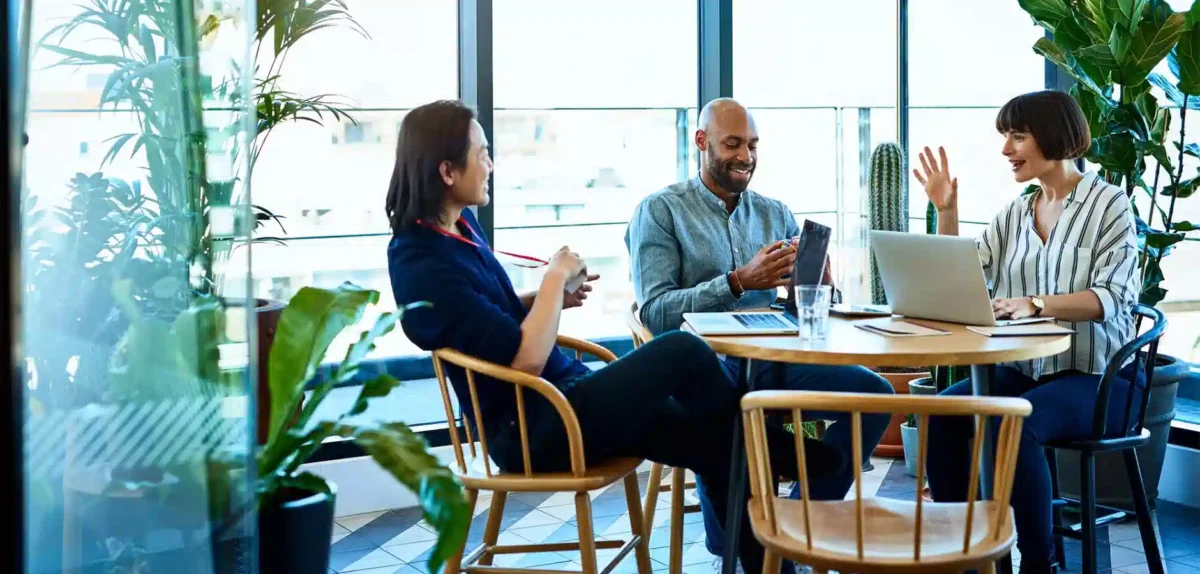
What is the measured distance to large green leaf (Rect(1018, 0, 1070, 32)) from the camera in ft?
12.7

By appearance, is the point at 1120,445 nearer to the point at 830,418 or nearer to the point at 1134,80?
the point at 830,418

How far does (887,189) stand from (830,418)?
4.75ft

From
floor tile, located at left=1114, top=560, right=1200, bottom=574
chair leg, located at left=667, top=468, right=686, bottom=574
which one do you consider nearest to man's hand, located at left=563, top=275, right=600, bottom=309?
chair leg, located at left=667, top=468, right=686, bottom=574

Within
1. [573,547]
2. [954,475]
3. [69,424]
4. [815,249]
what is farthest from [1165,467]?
[69,424]

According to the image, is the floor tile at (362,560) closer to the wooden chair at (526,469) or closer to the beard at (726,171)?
the wooden chair at (526,469)

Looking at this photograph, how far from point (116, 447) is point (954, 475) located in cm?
200

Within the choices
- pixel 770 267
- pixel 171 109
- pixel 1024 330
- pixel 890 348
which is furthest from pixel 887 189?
pixel 171 109

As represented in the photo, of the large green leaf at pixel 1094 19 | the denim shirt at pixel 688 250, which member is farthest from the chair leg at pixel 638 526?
the large green leaf at pixel 1094 19

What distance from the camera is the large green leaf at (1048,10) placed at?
3.88 meters

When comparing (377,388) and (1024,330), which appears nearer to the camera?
(377,388)

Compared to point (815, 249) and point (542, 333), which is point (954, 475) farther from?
point (542, 333)

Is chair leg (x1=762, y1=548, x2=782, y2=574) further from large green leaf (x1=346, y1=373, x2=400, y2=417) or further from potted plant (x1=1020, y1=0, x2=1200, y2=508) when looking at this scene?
potted plant (x1=1020, y1=0, x2=1200, y2=508)

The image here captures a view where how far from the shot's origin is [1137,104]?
383cm

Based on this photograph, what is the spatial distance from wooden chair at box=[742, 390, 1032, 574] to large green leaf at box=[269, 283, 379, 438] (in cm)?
95
